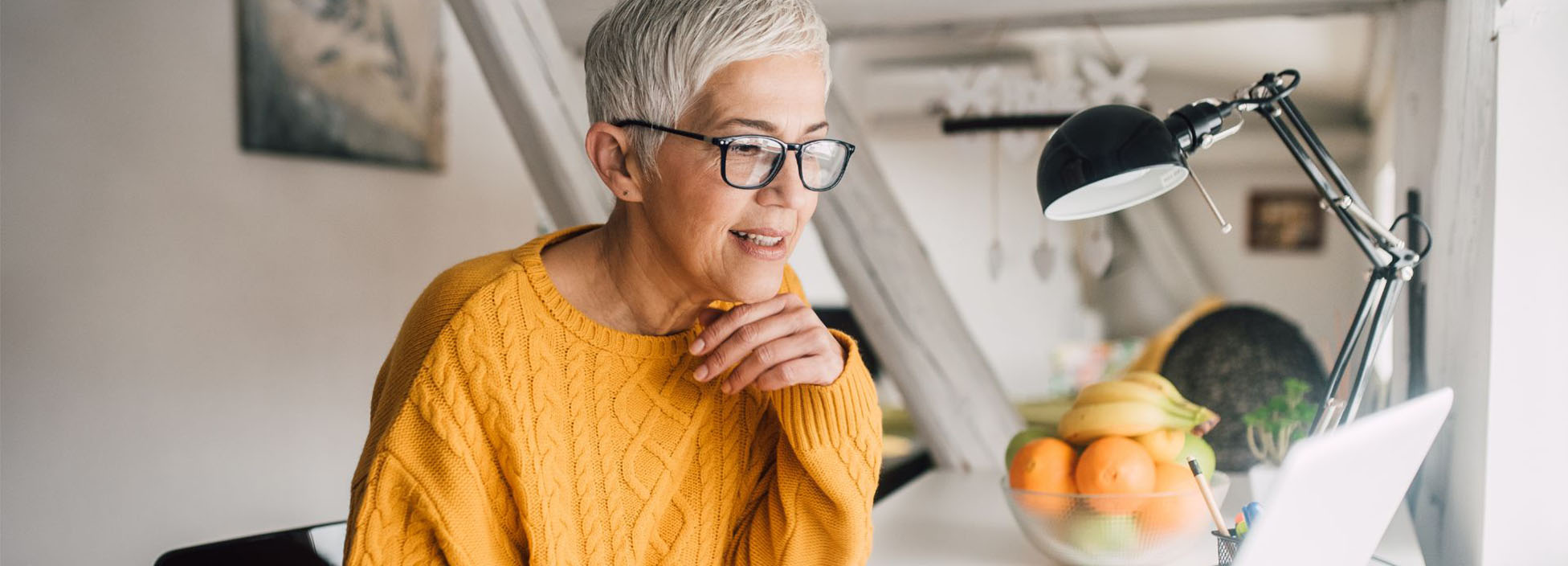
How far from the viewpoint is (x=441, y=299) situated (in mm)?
1143

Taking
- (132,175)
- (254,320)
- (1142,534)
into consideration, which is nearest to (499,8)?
(132,175)

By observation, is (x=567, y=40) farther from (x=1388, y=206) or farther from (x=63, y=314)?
(x=1388, y=206)

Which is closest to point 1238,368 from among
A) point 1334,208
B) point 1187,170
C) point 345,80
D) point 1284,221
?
point 1334,208

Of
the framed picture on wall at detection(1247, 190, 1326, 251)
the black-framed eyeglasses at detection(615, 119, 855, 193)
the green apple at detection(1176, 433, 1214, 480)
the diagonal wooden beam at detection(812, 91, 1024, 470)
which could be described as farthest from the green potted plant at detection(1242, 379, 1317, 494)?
the framed picture on wall at detection(1247, 190, 1326, 251)

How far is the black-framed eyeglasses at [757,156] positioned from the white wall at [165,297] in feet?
4.74

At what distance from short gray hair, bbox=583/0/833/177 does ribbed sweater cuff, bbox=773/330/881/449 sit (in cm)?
30

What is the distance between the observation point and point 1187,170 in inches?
40.4

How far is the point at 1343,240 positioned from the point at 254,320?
7356 mm

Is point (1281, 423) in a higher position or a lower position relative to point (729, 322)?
lower

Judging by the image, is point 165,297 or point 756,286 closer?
point 756,286

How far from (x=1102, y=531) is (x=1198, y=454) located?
0.60 ft

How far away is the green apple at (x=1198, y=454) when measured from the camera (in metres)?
1.38

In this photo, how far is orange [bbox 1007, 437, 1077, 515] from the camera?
1353mm

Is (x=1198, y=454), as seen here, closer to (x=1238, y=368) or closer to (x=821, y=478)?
(x=821, y=478)
